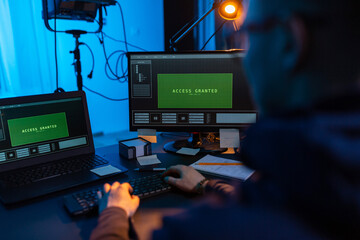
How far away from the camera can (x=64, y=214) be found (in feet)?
2.93

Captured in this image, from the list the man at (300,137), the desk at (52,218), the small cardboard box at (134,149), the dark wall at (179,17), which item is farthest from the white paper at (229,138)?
the dark wall at (179,17)

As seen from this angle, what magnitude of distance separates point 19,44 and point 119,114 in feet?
4.61

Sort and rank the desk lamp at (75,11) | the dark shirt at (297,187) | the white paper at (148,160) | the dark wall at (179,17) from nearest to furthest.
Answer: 1. the dark shirt at (297,187)
2. the white paper at (148,160)
3. the desk lamp at (75,11)
4. the dark wall at (179,17)

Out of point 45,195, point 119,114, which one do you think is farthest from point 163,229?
point 119,114

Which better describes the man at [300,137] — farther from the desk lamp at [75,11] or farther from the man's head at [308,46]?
the desk lamp at [75,11]

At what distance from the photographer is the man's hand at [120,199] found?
A: 32.7 inches

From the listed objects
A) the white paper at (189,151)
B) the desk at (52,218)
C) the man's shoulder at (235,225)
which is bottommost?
the desk at (52,218)

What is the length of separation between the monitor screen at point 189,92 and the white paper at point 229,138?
28mm

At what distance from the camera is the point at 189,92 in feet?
4.66

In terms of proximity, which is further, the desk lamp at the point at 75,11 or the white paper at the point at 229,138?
the desk lamp at the point at 75,11

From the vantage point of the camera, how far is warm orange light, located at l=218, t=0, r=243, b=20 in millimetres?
1511

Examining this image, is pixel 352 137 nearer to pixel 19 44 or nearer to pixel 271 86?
pixel 271 86

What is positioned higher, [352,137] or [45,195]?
[352,137]

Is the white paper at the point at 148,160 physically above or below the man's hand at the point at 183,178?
below
